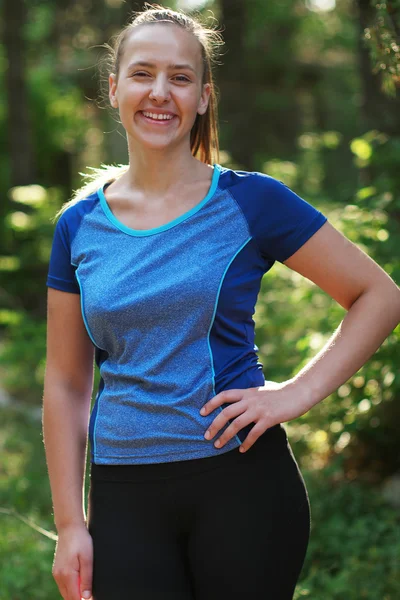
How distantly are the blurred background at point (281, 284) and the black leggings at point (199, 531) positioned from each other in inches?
20.9

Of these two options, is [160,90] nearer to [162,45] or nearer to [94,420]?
[162,45]

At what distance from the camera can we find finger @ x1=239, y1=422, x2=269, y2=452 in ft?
6.23

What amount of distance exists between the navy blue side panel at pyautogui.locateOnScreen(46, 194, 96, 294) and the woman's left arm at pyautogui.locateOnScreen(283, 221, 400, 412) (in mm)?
556

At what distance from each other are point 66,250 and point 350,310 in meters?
0.74

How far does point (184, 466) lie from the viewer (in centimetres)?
189

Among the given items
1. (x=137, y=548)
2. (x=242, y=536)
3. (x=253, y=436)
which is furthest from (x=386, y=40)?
(x=137, y=548)

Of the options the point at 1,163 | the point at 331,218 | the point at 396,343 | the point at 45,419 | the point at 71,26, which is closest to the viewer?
the point at 45,419

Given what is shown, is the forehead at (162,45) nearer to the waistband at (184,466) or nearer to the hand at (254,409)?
the hand at (254,409)

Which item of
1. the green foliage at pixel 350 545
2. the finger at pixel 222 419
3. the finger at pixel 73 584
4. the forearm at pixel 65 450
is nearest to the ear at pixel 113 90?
the forearm at pixel 65 450

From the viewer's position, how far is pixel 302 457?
5.39m

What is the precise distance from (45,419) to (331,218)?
2.62m

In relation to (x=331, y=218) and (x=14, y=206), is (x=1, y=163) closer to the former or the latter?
(x=14, y=206)

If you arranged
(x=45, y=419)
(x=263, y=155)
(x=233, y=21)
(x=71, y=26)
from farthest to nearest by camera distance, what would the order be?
(x=71, y=26) → (x=263, y=155) → (x=233, y=21) → (x=45, y=419)

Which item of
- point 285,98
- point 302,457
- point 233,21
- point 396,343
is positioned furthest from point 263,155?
point 396,343
